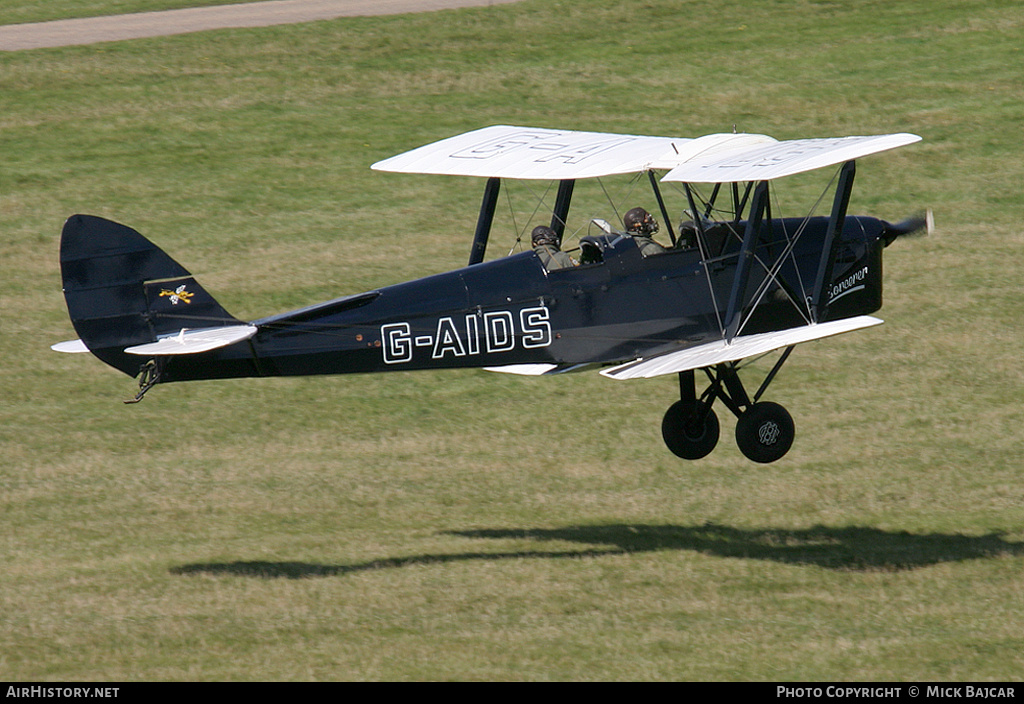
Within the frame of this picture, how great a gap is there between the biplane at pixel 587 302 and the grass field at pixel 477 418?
2031mm

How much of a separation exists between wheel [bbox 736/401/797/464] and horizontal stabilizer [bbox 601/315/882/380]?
0.80 m

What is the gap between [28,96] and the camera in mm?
29656

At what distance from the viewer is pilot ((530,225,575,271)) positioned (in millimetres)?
13891

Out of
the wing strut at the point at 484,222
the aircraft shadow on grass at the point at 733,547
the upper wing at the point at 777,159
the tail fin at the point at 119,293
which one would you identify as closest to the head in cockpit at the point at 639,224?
the upper wing at the point at 777,159

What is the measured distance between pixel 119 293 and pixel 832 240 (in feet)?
21.3

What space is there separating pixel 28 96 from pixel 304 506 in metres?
16.8

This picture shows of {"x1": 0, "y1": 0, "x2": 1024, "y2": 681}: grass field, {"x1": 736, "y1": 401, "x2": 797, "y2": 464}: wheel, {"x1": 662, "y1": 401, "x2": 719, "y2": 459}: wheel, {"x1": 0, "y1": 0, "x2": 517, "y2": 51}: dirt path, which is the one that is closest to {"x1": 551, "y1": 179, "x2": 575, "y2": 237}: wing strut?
{"x1": 662, "y1": 401, "x2": 719, "y2": 459}: wheel

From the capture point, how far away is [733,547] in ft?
48.2

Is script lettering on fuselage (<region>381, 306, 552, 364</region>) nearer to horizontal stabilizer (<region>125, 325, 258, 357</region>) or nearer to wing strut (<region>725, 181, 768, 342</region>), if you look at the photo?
horizontal stabilizer (<region>125, 325, 258, 357</region>)

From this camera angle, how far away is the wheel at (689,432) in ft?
49.8

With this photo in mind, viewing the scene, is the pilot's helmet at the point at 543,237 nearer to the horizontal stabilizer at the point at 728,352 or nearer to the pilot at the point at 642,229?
the pilot at the point at 642,229

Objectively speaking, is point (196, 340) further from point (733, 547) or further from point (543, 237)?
point (733, 547)

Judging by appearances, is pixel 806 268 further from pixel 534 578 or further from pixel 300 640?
pixel 300 640
